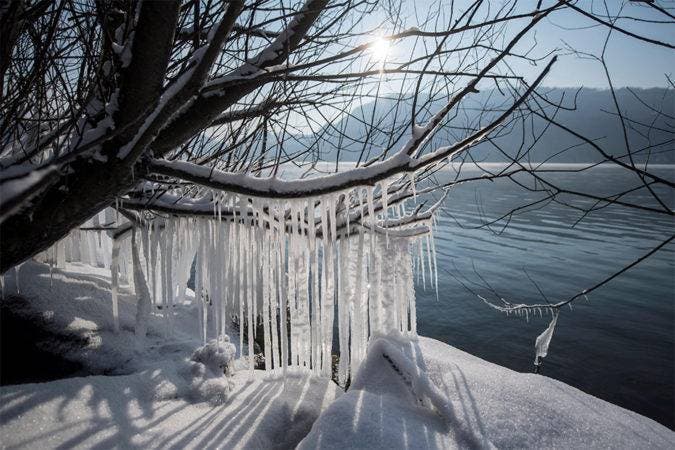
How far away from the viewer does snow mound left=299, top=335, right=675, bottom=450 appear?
6.07ft

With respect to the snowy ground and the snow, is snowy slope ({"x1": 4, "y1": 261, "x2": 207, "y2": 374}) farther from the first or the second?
the snowy ground

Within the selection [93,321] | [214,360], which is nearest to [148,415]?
[214,360]

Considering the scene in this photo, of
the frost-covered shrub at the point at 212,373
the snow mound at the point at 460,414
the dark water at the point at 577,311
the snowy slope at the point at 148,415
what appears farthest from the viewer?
the dark water at the point at 577,311

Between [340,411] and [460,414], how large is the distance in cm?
69

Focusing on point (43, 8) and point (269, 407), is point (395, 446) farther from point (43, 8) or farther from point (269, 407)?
point (43, 8)

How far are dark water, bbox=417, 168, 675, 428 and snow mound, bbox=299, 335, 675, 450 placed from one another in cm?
514

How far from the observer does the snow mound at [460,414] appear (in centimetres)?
185

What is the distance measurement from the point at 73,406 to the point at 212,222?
1623 millimetres

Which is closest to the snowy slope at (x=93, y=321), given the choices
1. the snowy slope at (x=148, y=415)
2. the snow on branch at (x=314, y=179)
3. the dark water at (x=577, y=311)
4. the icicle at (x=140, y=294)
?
the icicle at (x=140, y=294)

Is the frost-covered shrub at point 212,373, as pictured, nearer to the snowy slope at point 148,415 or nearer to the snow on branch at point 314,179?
the snowy slope at point 148,415

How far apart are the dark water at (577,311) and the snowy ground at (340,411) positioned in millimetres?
5166

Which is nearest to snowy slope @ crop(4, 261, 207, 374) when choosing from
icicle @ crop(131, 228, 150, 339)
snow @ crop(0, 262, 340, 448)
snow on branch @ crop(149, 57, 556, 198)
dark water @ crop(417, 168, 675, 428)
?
snow @ crop(0, 262, 340, 448)

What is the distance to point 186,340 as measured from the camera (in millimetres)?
4539

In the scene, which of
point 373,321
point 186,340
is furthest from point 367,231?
point 186,340
